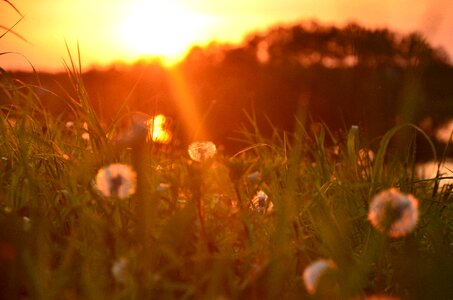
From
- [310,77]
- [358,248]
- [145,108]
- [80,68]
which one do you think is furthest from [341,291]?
[310,77]

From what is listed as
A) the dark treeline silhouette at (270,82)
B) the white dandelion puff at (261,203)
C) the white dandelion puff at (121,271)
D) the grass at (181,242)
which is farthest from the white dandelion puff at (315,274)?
the dark treeline silhouette at (270,82)

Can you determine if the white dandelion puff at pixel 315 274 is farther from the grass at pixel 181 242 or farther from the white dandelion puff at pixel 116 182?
the white dandelion puff at pixel 116 182

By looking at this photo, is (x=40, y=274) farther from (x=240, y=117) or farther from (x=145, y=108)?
(x=240, y=117)

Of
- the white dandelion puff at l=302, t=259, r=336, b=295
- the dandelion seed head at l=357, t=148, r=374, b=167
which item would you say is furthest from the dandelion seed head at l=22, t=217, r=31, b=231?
the dandelion seed head at l=357, t=148, r=374, b=167

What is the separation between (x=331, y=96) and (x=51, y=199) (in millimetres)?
7061

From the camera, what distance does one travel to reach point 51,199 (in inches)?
67.6

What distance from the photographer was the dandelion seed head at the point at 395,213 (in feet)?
4.10

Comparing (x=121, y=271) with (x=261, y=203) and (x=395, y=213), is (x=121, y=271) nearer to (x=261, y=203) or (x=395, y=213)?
(x=395, y=213)

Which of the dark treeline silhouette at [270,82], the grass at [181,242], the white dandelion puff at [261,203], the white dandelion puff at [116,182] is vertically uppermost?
the white dandelion puff at [116,182]

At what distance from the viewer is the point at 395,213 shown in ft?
4.15

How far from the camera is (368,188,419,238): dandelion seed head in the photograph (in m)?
1.25

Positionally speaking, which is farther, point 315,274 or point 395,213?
point 395,213

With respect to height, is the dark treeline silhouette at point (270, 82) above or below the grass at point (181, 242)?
below

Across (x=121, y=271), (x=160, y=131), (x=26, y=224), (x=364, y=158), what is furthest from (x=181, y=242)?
(x=364, y=158)
